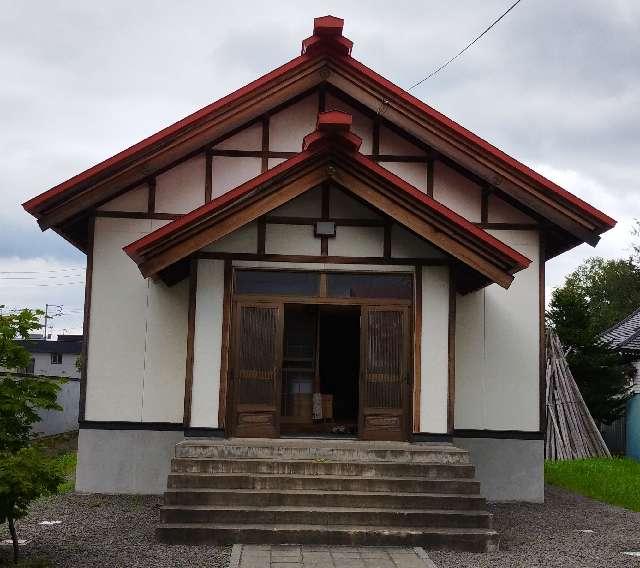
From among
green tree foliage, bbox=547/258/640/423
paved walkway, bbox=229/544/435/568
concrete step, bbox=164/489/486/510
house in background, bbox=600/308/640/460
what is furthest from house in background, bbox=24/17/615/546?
house in background, bbox=600/308/640/460

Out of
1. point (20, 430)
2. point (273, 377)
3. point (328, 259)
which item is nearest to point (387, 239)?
point (328, 259)

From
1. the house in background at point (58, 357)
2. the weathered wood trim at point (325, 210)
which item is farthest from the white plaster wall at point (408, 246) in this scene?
the house in background at point (58, 357)

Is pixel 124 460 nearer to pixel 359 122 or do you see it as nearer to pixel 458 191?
pixel 359 122

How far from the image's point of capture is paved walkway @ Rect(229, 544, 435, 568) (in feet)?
25.8

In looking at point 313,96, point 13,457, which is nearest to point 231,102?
point 313,96

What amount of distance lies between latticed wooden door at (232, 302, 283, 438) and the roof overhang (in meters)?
1.36

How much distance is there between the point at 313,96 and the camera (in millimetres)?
12797

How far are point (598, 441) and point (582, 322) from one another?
4.58m

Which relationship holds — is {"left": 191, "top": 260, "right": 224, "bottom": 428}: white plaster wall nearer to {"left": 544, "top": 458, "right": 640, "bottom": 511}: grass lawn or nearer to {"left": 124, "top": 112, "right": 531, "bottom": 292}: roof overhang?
{"left": 124, "top": 112, "right": 531, "bottom": 292}: roof overhang

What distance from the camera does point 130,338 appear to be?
12.4m

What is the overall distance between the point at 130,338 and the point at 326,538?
495cm

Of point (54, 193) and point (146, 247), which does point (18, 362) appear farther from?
point (54, 193)

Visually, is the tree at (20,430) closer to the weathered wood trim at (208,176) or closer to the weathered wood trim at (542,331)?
the weathered wood trim at (208,176)

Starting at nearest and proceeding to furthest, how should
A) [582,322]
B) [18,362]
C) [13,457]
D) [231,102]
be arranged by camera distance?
[13,457] → [18,362] → [231,102] → [582,322]
